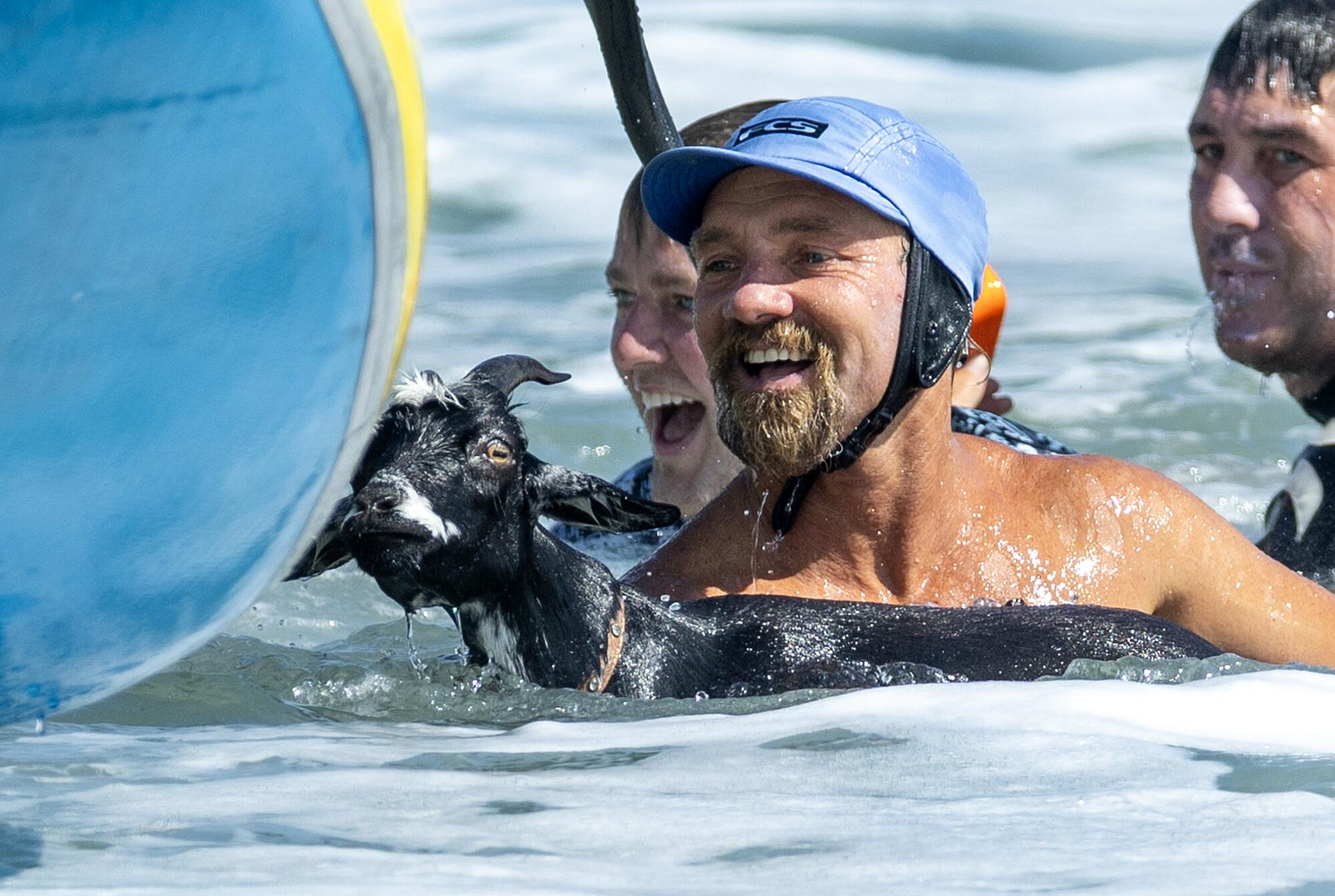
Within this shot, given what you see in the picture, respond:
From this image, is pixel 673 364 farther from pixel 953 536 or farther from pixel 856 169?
pixel 856 169

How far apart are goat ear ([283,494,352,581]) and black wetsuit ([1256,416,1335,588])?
3632 millimetres

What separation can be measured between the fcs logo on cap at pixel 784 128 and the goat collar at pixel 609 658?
1359mm

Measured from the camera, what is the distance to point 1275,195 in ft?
23.0

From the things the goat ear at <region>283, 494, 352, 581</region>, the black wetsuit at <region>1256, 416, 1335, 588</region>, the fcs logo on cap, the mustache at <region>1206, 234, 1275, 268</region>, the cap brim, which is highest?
the fcs logo on cap

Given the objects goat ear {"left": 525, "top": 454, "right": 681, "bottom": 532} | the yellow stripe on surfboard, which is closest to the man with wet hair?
goat ear {"left": 525, "top": 454, "right": 681, "bottom": 532}

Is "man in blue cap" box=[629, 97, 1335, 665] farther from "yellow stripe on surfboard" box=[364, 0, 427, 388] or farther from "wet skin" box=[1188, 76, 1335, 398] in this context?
"wet skin" box=[1188, 76, 1335, 398]

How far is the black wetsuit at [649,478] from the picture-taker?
6.38 m

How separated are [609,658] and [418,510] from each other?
0.72m

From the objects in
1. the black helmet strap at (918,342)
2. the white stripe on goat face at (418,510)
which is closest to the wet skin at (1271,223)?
the black helmet strap at (918,342)

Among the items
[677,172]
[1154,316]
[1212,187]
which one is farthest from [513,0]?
[677,172]

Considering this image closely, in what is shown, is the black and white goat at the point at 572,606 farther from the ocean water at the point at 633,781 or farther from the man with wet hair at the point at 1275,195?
the man with wet hair at the point at 1275,195

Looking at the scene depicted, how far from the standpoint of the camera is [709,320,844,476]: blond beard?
470 cm

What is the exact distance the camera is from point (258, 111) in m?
2.56

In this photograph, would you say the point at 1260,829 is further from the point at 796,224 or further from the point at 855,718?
the point at 796,224
